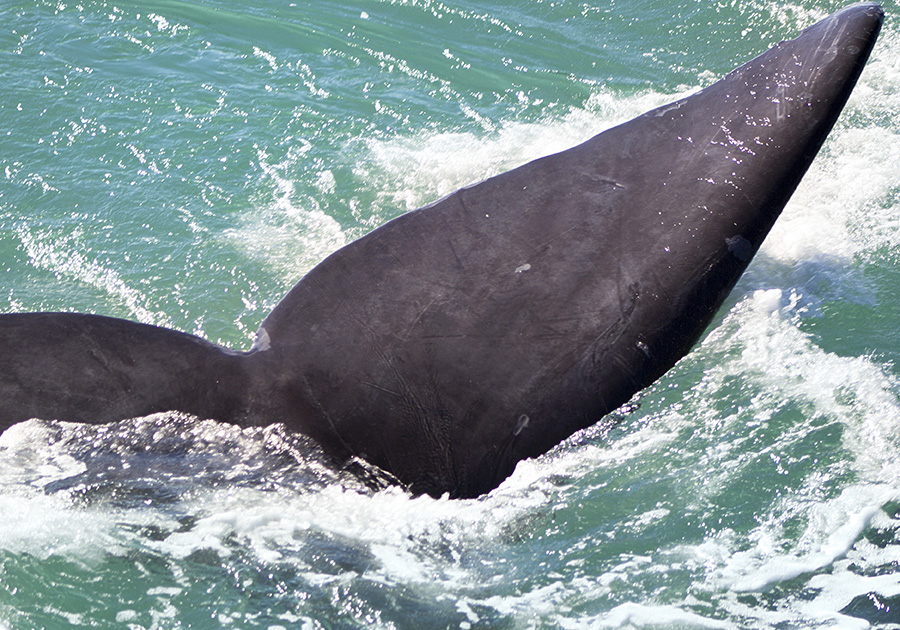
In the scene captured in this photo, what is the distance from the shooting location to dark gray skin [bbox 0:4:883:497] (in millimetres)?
3703

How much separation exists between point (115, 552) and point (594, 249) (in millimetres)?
2348

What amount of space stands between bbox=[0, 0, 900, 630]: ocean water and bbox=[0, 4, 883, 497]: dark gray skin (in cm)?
18

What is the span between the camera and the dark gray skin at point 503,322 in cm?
370

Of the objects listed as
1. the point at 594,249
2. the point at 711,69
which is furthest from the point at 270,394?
the point at 711,69

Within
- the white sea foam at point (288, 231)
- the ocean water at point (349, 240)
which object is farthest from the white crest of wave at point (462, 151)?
the white sea foam at point (288, 231)

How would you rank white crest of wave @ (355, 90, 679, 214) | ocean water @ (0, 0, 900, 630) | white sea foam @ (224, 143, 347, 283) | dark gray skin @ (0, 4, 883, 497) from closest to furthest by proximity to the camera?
dark gray skin @ (0, 4, 883, 497), ocean water @ (0, 0, 900, 630), white sea foam @ (224, 143, 347, 283), white crest of wave @ (355, 90, 679, 214)

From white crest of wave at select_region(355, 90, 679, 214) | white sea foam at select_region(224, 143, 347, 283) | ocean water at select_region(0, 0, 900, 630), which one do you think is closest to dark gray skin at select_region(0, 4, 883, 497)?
ocean water at select_region(0, 0, 900, 630)

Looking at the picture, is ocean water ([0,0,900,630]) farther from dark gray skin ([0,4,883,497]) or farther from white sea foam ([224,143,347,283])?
dark gray skin ([0,4,883,497])

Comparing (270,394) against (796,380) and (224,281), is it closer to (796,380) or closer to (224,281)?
(224,281)

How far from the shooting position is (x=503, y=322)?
12.4 feet

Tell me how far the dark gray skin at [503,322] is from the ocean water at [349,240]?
0.59ft

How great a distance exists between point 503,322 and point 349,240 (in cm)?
262

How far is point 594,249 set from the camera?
3828mm

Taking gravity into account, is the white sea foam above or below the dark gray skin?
below
